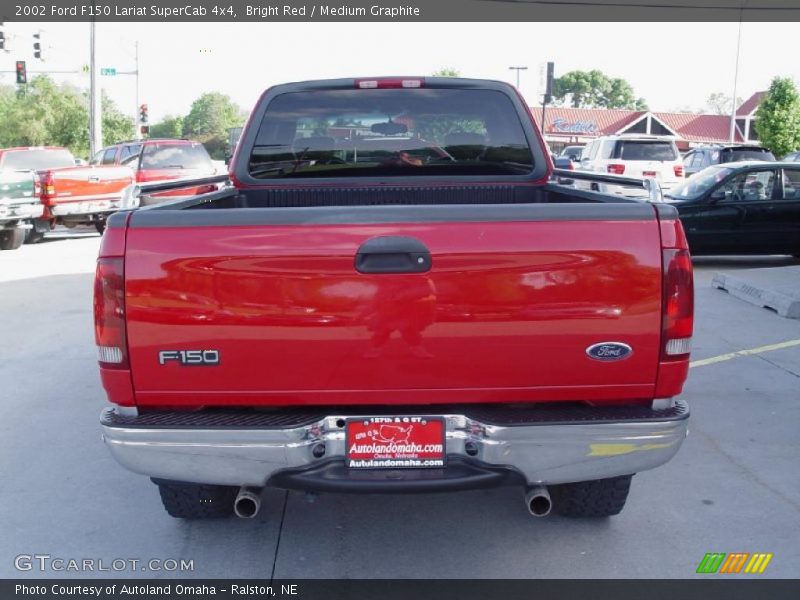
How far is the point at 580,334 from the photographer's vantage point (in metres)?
3.05

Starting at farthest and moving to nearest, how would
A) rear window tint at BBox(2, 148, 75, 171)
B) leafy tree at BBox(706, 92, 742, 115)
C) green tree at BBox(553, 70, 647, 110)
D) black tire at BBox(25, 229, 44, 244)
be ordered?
leafy tree at BBox(706, 92, 742, 115) < green tree at BBox(553, 70, 647, 110) < rear window tint at BBox(2, 148, 75, 171) < black tire at BBox(25, 229, 44, 244)

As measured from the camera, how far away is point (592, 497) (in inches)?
157

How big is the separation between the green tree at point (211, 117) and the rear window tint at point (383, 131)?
266 feet

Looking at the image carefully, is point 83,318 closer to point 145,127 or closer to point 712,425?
point 712,425

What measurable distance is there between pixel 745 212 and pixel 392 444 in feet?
34.6

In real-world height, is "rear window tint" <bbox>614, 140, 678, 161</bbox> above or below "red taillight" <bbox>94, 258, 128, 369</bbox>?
above

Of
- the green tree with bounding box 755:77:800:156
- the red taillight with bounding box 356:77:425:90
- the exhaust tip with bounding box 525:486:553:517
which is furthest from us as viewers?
the green tree with bounding box 755:77:800:156

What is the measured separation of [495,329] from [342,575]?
1.34 m

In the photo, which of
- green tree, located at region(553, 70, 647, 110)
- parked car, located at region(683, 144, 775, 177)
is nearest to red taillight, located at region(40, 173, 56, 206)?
parked car, located at region(683, 144, 775, 177)

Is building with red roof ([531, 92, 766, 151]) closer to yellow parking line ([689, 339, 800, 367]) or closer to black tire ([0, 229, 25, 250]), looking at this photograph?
black tire ([0, 229, 25, 250])

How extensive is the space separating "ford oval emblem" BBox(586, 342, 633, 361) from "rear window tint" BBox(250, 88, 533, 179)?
7.03 feet

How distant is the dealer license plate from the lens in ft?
10.1

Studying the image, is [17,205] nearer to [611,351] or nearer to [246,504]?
[246,504]
